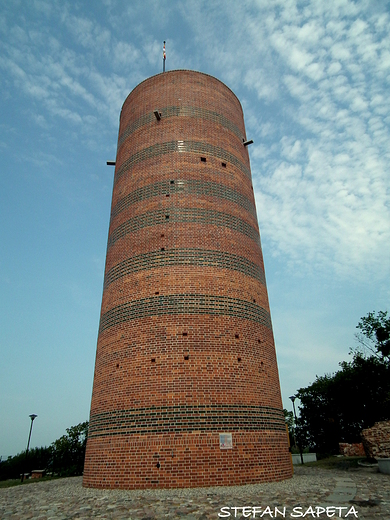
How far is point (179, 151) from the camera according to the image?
13406 mm

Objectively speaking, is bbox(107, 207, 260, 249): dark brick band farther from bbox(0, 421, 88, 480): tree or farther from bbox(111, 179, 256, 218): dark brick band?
bbox(0, 421, 88, 480): tree

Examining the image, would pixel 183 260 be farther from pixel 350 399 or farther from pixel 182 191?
pixel 350 399

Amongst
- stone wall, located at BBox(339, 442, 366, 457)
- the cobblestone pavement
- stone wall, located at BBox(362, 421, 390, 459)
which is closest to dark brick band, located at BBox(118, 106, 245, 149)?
the cobblestone pavement

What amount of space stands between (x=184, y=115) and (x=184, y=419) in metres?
10.7

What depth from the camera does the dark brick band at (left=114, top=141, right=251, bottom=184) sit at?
13508mm

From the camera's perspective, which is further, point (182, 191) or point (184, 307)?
point (182, 191)

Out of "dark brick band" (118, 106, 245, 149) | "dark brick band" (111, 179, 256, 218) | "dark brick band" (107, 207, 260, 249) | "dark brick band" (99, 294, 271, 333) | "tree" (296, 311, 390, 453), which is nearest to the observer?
"dark brick band" (99, 294, 271, 333)

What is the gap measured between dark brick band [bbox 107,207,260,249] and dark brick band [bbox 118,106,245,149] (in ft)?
14.0

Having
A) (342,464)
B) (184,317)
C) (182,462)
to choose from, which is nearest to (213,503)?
(182,462)

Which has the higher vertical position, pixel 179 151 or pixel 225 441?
pixel 179 151

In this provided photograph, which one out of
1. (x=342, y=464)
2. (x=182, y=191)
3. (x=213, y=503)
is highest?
(x=182, y=191)

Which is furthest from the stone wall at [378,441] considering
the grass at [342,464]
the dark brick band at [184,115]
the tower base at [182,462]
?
the dark brick band at [184,115]

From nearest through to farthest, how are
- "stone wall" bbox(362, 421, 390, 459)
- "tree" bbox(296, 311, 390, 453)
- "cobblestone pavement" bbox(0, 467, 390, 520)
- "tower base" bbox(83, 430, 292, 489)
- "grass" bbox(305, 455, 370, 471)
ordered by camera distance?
1. "cobblestone pavement" bbox(0, 467, 390, 520)
2. "tower base" bbox(83, 430, 292, 489)
3. "stone wall" bbox(362, 421, 390, 459)
4. "grass" bbox(305, 455, 370, 471)
5. "tree" bbox(296, 311, 390, 453)

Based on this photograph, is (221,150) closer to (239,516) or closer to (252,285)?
(252,285)
